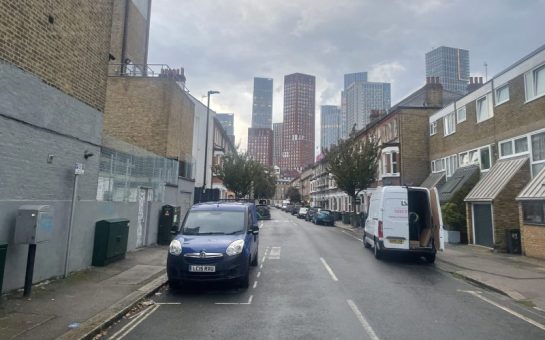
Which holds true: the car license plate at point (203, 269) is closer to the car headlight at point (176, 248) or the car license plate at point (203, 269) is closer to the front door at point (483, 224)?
the car headlight at point (176, 248)

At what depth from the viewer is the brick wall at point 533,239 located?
1409 centimetres

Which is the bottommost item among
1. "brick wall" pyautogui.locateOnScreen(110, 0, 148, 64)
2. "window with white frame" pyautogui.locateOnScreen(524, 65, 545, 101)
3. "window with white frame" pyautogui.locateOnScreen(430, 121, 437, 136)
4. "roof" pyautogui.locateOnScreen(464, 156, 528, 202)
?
"roof" pyautogui.locateOnScreen(464, 156, 528, 202)

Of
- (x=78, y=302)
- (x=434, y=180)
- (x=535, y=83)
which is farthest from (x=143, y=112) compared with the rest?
(x=434, y=180)

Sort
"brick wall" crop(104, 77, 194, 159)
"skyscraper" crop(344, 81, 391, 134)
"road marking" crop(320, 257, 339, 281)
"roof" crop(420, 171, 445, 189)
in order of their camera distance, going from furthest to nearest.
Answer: "skyscraper" crop(344, 81, 391, 134)
"roof" crop(420, 171, 445, 189)
"brick wall" crop(104, 77, 194, 159)
"road marking" crop(320, 257, 339, 281)

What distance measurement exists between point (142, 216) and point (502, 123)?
1772 cm

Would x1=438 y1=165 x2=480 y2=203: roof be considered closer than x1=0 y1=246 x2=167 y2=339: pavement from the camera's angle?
No

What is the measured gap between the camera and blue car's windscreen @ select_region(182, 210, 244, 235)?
9.20 metres

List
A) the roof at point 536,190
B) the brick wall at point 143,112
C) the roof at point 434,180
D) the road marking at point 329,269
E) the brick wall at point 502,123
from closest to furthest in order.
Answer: the road marking at point 329,269, the roof at point 536,190, the brick wall at point 502,123, the brick wall at point 143,112, the roof at point 434,180

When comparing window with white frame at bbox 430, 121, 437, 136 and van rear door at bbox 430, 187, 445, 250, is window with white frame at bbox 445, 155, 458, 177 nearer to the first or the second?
window with white frame at bbox 430, 121, 437, 136

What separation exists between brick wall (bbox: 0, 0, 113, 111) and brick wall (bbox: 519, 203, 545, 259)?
1602 cm

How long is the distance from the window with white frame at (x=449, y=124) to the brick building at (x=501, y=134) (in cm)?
97

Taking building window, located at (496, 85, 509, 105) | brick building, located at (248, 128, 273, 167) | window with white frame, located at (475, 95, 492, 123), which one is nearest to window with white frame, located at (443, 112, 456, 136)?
window with white frame, located at (475, 95, 492, 123)

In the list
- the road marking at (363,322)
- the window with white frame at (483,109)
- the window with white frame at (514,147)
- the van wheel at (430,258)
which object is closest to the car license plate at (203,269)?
the road marking at (363,322)

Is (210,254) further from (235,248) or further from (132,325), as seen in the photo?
(132,325)
